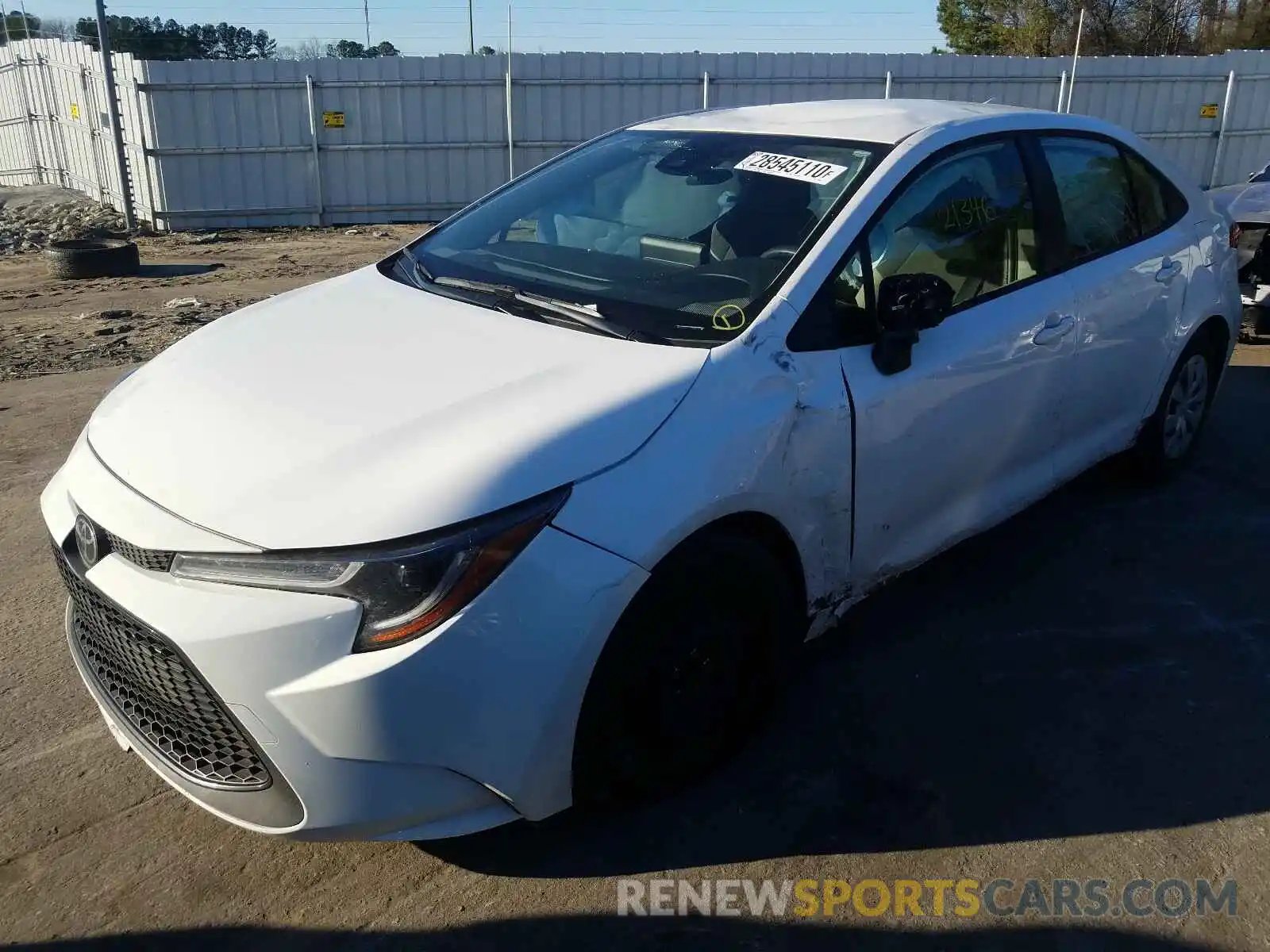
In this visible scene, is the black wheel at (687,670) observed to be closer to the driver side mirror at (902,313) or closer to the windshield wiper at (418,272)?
the driver side mirror at (902,313)

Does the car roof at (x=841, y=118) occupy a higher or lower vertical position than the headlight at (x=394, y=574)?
higher

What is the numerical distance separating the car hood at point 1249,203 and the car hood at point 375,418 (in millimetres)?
5813

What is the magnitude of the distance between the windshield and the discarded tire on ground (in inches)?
327

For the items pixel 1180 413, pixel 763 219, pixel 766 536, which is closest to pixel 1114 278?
pixel 1180 413

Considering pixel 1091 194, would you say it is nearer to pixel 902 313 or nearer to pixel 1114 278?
pixel 1114 278

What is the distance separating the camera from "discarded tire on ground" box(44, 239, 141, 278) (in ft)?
35.5

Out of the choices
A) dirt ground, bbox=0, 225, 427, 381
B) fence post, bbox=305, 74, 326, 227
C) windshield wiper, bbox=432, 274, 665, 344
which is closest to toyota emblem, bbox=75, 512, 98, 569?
windshield wiper, bbox=432, 274, 665, 344

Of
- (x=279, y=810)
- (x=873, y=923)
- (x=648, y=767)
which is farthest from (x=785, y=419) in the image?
(x=279, y=810)

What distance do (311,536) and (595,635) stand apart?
2.10 feet

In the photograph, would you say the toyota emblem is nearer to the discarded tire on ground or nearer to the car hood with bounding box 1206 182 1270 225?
the car hood with bounding box 1206 182 1270 225

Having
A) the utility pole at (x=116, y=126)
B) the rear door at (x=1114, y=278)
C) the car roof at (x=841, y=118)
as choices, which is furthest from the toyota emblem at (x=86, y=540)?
the utility pole at (x=116, y=126)

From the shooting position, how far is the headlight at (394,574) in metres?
2.26

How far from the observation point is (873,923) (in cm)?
257

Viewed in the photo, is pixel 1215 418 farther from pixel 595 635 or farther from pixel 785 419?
pixel 595 635
